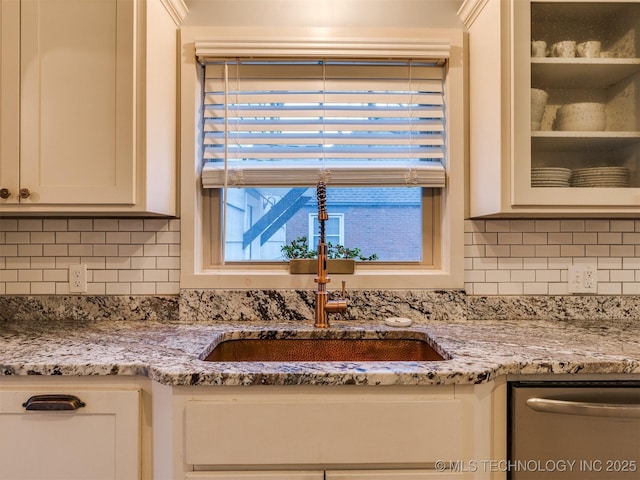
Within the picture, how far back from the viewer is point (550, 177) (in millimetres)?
1382

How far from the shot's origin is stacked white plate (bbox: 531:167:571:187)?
1.37 metres

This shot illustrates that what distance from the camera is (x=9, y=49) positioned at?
1338 millimetres

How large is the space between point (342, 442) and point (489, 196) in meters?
0.96

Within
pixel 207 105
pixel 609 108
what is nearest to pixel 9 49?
pixel 207 105

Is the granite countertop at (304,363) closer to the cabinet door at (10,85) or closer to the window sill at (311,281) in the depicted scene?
the window sill at (311,281)

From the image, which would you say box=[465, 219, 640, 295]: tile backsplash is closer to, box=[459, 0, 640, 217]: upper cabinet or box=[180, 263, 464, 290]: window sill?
box=[180, 263, 464, 290]: window sill

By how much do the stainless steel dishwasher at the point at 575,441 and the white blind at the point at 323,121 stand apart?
942mm

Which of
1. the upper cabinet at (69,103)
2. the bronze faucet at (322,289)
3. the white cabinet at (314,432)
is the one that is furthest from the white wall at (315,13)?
the white cabinet at (314,432)

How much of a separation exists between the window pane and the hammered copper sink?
424 mm

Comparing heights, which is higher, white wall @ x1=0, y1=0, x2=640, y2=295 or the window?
the window

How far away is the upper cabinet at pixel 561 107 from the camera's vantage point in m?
1.36

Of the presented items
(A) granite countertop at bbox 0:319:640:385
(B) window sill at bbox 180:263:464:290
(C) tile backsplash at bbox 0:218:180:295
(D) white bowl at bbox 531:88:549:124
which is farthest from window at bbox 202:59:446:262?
(A) granite countertop at bbox 0:319:640:385

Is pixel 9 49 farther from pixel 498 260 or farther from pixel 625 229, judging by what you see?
pixel 625 229

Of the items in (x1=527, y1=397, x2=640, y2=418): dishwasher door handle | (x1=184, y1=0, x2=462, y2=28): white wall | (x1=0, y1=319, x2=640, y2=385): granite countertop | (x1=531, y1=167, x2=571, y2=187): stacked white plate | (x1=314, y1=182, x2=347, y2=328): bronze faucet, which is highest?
(x1=184, y1=0, x2=462, y2=28): white wall
